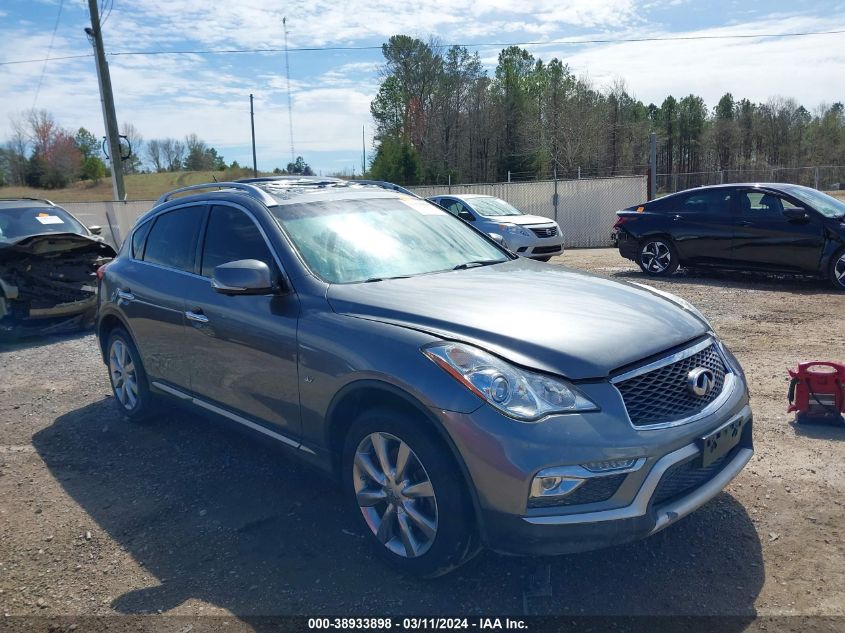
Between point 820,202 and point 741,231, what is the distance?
1.11m

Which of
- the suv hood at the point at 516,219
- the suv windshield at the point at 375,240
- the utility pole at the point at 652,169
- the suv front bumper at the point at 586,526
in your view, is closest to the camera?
the suv front bumper at the point at 586,526

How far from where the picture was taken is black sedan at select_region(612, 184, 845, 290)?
31.6 ft

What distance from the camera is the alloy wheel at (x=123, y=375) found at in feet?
17.9

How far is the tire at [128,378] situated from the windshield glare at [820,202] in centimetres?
911

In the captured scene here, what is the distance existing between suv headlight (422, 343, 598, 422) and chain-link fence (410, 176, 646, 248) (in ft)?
64.0

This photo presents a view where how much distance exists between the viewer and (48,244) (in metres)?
9.07

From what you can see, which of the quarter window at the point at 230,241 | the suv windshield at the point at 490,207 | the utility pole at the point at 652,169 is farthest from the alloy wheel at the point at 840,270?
the utility pole at the point at 652,169

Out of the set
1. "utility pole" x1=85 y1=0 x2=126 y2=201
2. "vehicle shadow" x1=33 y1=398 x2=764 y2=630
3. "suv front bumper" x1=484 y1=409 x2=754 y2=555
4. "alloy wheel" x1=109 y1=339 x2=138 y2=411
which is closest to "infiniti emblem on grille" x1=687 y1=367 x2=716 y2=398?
"suv front bumper" x1=484 y1=409 x2=754 y2=555

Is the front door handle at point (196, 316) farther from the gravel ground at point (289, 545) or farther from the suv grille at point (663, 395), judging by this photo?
the suv grille at point (663, 395)

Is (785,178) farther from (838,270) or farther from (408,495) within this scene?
(408,495)

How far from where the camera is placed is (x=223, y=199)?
449 cm

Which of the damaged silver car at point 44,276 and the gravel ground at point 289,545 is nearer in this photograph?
the gravel ground at point 289,545

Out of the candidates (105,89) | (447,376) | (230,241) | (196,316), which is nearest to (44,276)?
(196,316)

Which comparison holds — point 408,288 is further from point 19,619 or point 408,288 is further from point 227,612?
point 19,619
